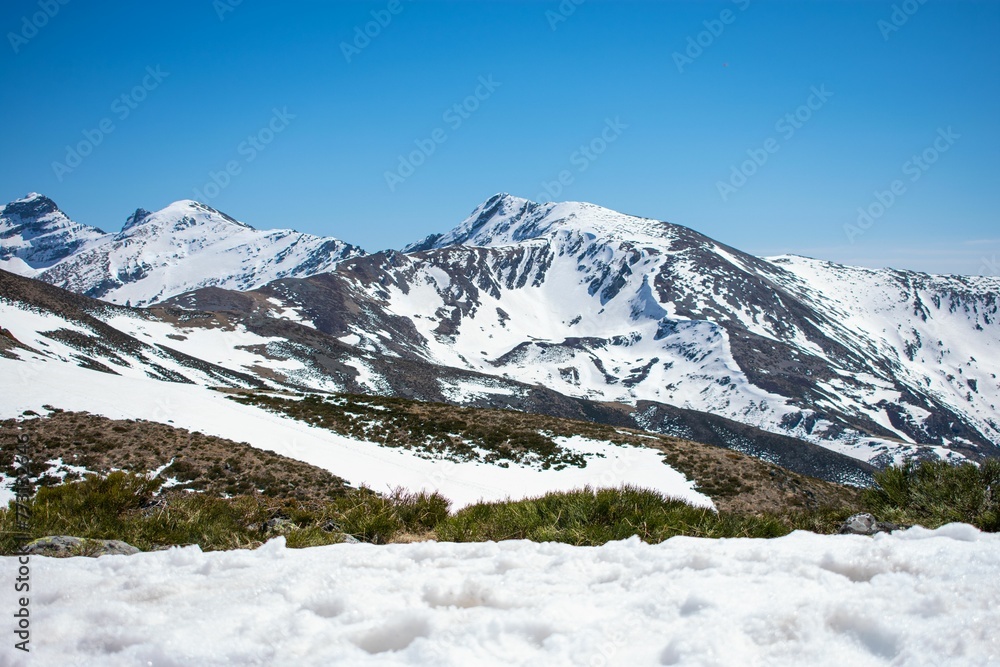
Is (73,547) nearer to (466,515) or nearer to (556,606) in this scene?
(466,515)

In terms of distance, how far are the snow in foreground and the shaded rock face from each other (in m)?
0.76

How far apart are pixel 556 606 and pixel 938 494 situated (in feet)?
20.7

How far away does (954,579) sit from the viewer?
12.6 ft

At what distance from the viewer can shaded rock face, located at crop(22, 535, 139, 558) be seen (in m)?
5.86

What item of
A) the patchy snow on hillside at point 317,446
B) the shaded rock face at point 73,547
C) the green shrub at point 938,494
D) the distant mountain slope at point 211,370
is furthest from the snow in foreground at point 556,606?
the distant mountain slope at point 211,370

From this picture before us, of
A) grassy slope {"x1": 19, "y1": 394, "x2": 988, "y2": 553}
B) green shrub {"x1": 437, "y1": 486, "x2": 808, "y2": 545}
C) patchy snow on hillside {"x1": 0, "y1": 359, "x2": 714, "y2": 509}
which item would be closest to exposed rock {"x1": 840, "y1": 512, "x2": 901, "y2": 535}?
grassy slope {"x1": 19, "y1": 394, "x2": 988, "y2": 553}

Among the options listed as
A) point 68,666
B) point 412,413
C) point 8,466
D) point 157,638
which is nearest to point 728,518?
point 157,638

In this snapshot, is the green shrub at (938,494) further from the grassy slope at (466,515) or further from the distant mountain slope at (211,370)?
the distant mountain slope at (211,370)

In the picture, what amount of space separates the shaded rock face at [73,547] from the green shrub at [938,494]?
29.5 ft

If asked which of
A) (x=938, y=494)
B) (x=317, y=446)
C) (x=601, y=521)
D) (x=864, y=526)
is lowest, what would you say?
(x=317, y=446)

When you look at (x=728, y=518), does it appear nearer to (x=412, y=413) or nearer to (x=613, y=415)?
(x=412, y=413)

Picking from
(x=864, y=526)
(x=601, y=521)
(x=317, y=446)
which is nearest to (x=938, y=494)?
(x=864, y=526)

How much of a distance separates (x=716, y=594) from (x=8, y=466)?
23860mm

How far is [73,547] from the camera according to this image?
5945mm
